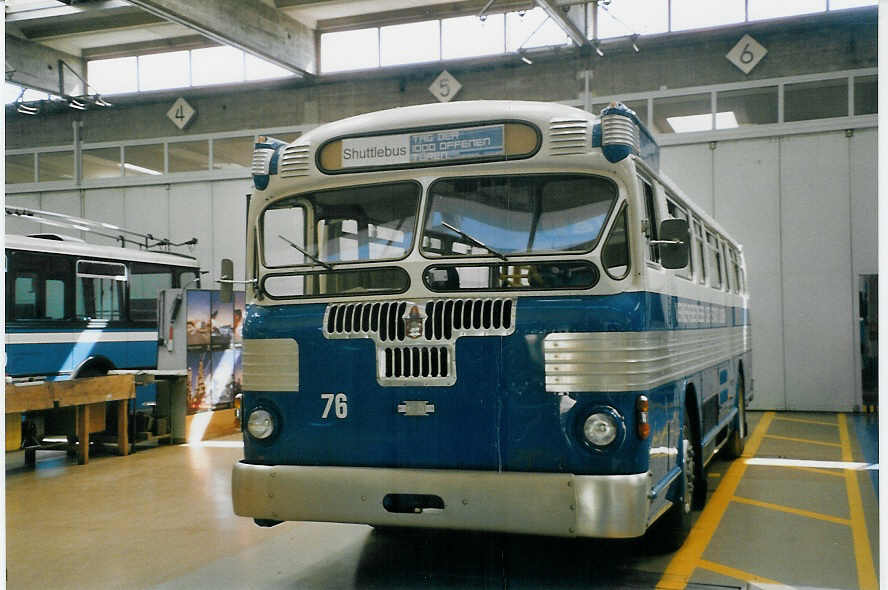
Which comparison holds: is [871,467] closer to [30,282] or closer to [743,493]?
[743,493]

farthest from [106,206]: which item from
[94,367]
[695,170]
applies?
[695,170]

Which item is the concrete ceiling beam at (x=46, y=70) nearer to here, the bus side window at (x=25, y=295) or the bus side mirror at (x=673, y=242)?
the bus side window at (x=25, y=295)

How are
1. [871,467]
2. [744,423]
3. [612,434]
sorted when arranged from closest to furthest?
[612,434], [871,467], [744,423]

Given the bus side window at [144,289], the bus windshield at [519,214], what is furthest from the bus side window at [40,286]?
the bus windshield at [519,214]

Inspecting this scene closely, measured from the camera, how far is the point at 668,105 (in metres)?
15.9

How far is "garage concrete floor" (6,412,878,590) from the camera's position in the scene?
6.06 meters

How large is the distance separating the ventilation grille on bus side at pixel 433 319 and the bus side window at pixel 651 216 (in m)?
0.99

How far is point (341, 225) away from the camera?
19.2ft

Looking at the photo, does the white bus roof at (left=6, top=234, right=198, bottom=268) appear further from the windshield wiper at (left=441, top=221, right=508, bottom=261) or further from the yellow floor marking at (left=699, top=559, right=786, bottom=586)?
the yellow floor marking at (left=699, top=559, right=786, bottom=586)

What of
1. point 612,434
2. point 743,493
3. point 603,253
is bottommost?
point 743,493

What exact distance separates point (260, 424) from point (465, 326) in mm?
1463

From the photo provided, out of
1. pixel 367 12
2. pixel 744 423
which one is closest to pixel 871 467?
pixel 744 423

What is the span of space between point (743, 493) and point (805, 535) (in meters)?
1.74

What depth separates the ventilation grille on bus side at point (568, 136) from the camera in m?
5.46
